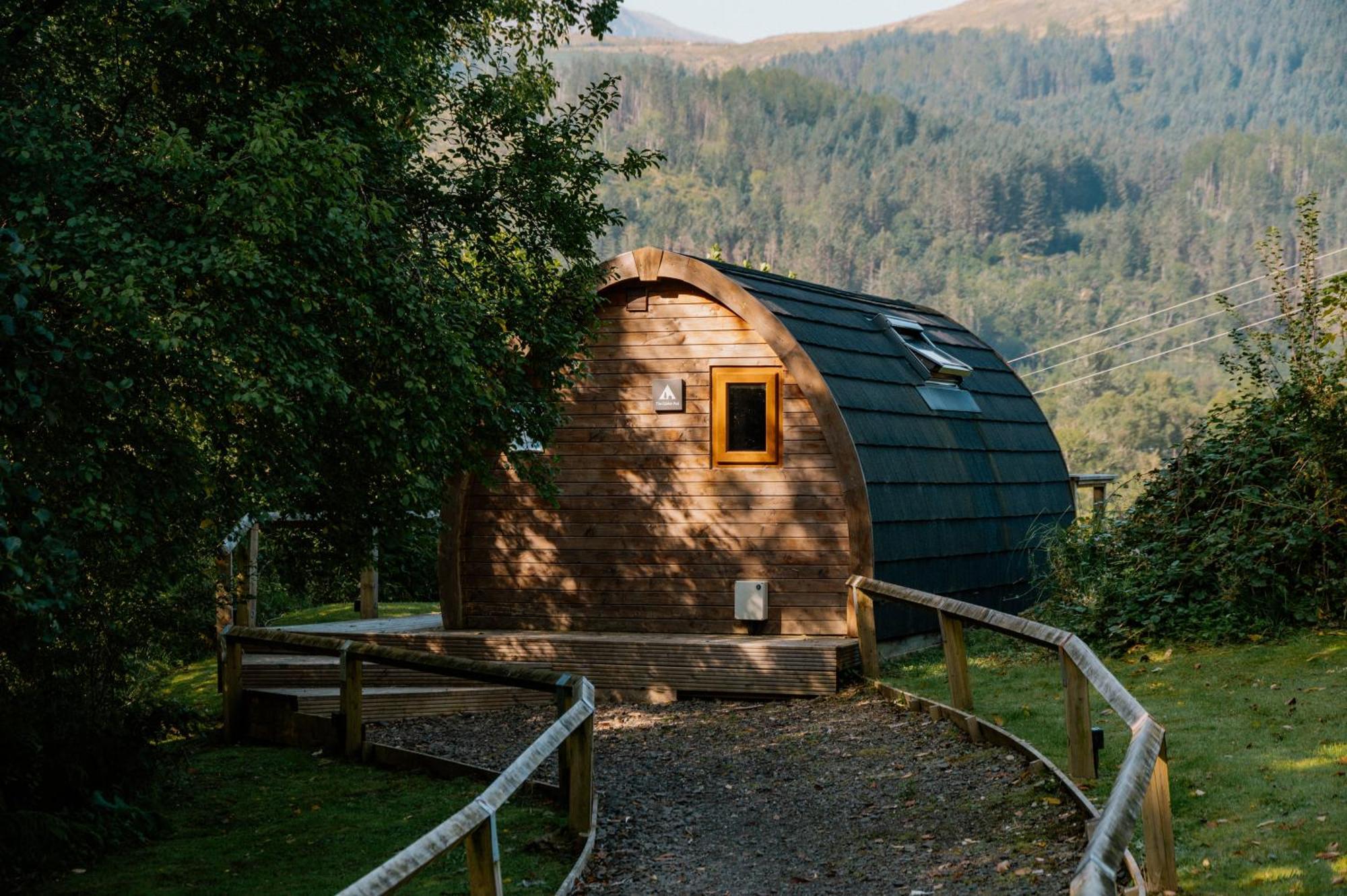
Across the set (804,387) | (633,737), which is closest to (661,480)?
(804,387)

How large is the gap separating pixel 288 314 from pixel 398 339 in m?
0.78

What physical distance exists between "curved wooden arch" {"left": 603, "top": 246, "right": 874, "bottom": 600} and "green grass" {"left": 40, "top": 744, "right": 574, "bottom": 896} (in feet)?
14.6

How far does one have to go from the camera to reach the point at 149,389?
756 centimetres

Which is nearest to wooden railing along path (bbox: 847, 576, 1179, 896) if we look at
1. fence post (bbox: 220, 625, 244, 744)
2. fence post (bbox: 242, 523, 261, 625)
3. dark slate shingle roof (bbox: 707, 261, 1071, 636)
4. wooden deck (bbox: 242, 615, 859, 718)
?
wooden deck (bbox: 242, 615, 859, 718)

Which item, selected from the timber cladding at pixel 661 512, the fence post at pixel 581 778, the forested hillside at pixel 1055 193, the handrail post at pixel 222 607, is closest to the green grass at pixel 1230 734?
the timber cladding at pixel 661 512

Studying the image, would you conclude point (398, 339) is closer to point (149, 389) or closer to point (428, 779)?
point (149, 389)

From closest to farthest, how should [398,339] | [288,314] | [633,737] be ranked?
[288,314] → [398,339] → [633,737]

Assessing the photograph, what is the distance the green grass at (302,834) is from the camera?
7512mm

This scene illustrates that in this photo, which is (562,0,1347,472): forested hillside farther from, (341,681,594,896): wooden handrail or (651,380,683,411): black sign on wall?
(341,681,594,896): wooden handrail

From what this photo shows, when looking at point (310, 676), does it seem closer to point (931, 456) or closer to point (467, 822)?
point (931, 456)

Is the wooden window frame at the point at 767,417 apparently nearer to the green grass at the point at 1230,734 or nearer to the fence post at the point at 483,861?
the green grass at the point at 1230,734

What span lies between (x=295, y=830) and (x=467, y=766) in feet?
3.88

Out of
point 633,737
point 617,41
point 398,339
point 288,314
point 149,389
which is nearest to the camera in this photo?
point 149,389

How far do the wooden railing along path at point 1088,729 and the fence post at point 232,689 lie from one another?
17.2 ft
